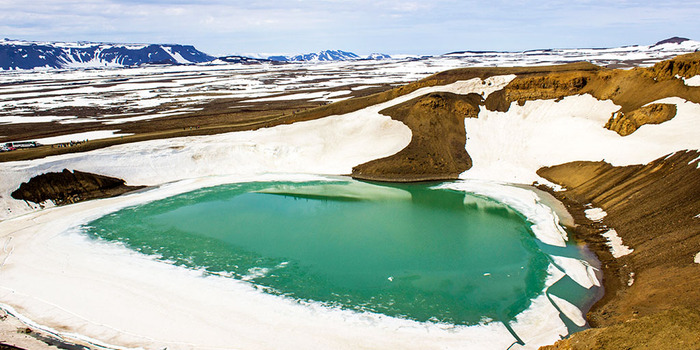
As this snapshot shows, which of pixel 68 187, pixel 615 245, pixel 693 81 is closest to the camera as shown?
pixel 615 245

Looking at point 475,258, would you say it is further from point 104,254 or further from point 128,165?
point 128,165

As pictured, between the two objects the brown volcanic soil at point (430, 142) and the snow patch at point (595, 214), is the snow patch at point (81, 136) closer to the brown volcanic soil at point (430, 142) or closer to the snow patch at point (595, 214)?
the brown volcanic soil at point (430, 142)

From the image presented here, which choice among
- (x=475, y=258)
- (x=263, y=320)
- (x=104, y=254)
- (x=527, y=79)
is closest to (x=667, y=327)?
(x=475, y=258)

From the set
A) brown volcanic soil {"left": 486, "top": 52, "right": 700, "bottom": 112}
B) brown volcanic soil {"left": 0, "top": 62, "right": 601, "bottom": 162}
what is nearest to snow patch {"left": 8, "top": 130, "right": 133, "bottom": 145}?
brown volcanic soil {"left": 0, "top": 62, "right": 601, "bottom": 162}

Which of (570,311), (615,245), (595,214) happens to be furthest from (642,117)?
(570,311)

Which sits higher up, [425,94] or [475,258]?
[425,94]

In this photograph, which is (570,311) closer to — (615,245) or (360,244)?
(615,245)

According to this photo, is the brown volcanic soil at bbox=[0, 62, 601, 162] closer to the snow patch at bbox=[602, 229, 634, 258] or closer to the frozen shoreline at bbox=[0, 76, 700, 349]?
the frozen shoreline at bbox=[0, 76, 700, 349]
